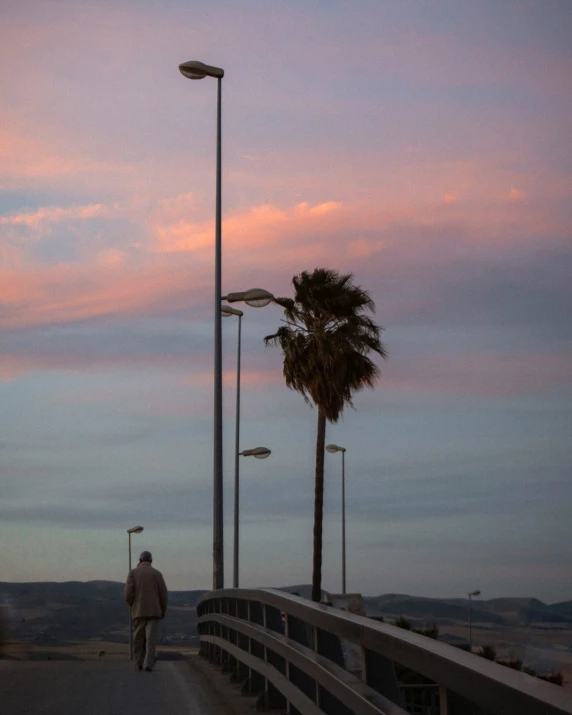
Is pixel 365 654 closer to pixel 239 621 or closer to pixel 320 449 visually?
pixel 239 621

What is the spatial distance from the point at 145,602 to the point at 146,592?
0.15 meters

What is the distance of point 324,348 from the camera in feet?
143

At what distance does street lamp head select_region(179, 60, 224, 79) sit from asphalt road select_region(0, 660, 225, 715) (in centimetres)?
1282

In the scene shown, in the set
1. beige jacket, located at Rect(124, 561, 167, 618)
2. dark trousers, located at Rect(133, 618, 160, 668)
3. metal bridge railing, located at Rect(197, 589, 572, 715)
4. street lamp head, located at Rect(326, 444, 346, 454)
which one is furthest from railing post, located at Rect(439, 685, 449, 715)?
street lamp head, located at Rect(326, 444, 346, 454)

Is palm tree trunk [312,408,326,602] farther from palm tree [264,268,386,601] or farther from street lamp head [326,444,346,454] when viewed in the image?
street lamp head [326,444,346,454]

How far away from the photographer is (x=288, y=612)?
354 inches

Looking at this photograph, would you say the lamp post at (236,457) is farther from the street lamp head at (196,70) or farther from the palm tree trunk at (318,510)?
the street lamp head at (196,70)

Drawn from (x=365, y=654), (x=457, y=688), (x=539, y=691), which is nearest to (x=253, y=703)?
(x=365, y=654)

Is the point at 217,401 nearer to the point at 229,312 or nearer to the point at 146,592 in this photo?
the point at 146,592

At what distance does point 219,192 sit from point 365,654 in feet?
64.9

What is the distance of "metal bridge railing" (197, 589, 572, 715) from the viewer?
3605 mm

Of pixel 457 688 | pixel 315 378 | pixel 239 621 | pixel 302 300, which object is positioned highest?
pixel 302 300

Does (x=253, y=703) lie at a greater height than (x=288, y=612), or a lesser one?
lesser

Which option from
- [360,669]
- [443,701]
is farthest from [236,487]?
[443,701]
